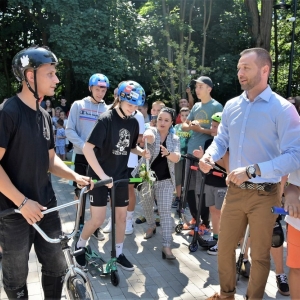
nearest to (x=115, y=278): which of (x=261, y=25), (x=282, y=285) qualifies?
(x=282, y=285)

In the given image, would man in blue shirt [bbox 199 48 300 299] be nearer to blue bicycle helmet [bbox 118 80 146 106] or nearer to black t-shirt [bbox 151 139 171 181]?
blue bicycle helmet [bbox 118 80 146 106]

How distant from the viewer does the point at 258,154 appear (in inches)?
128

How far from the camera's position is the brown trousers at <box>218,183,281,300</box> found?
3.28m

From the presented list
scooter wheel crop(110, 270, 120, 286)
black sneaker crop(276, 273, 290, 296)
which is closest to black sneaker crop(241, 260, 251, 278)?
black sneaker crop(276, 273, 290, 296)

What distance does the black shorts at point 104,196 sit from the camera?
13.8 ft

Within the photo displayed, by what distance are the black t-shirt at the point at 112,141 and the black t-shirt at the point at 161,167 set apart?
32.7 inches

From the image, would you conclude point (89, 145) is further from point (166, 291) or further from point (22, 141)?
point (166, 291)

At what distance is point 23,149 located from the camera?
2688 mm

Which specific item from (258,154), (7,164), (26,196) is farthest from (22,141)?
(258,154)

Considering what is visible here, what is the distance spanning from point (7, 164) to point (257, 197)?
2.16 m

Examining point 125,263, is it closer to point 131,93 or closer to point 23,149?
point 131,93

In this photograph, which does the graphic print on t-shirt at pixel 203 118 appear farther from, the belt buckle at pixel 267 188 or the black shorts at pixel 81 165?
the belt buckle at pixel 267 188

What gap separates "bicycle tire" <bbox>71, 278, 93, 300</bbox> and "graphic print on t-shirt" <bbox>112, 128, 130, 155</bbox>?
1708 millimetres

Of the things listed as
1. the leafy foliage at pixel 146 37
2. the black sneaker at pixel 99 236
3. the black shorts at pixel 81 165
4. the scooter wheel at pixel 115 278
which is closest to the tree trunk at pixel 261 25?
the leafy foliage at pixel 146 37
